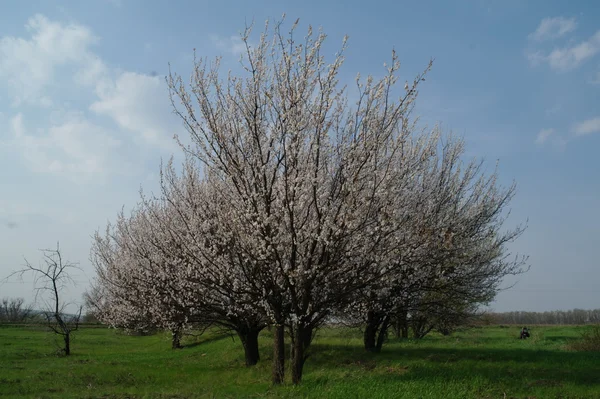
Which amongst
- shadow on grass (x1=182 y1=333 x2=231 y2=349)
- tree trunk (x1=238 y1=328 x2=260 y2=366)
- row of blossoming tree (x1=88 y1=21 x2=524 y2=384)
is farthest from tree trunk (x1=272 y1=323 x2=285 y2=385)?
shadow on grass (x1=182 y1=333 x2=231 y2=349)

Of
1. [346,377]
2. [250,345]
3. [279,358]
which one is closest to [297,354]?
[279,358]

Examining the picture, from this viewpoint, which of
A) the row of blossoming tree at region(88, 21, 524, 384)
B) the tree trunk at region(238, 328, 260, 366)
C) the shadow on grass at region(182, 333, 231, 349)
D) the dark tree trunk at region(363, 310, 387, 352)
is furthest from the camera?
the shadow on grass at region(182, 333, 231, 349)

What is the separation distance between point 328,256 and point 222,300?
5176mm

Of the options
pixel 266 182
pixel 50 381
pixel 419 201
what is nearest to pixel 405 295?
pixel 419 201

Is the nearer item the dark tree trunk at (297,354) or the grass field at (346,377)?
the grass field at (346,377)

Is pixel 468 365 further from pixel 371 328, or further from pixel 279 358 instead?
pixel 279 358

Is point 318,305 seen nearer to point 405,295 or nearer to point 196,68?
point 405,295

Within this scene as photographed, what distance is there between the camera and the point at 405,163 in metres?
13.1

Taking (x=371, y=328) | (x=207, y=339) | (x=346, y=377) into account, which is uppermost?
(x=371, y=328)

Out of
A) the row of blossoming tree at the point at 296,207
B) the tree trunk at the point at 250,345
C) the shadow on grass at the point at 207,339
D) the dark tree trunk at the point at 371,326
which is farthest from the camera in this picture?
the shadow on grass at the point at 207,339

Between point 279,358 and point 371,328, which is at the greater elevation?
point 371,328

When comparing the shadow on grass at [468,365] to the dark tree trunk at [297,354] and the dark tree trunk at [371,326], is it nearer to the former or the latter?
the dark tree trunk at [371,326]

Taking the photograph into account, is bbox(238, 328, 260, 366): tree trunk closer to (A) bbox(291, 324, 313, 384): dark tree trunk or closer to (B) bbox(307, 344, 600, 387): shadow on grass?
(B) bbox(307, 344, 600, 387): shadow on grass

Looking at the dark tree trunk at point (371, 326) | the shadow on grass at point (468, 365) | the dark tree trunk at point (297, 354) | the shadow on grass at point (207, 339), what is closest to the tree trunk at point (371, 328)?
the dark tree trunk at point (371, 326)
